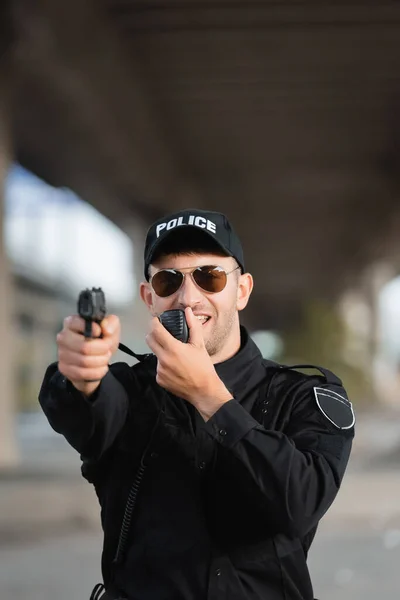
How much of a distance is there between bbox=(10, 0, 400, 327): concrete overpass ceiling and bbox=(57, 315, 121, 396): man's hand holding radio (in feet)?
38.6

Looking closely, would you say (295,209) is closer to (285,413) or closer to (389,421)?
(389,421)

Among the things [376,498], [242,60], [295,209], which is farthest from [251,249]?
[376,498]

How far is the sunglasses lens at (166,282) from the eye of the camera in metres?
2.23

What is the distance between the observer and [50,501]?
9.83m

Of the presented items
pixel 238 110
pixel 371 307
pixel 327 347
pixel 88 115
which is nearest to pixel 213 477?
pixel 88 115

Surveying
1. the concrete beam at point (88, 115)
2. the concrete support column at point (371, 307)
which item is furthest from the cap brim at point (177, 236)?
the concrete support column at point (371, 307)

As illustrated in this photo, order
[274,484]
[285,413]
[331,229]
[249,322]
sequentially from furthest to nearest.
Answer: [249,322] < [331,229] < [285,413] < [274,484]

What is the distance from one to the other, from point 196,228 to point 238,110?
17.2 m

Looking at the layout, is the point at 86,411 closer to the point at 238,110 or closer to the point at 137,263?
the point at 238,110

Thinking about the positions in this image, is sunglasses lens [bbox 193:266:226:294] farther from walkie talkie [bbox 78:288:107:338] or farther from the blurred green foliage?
the blurred green foliage

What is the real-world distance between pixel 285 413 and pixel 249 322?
62.9 m

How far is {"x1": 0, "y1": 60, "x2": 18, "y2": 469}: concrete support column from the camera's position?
13984 mm

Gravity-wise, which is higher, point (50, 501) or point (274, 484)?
point (50, 501)

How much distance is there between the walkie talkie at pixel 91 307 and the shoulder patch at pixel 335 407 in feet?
2.12
